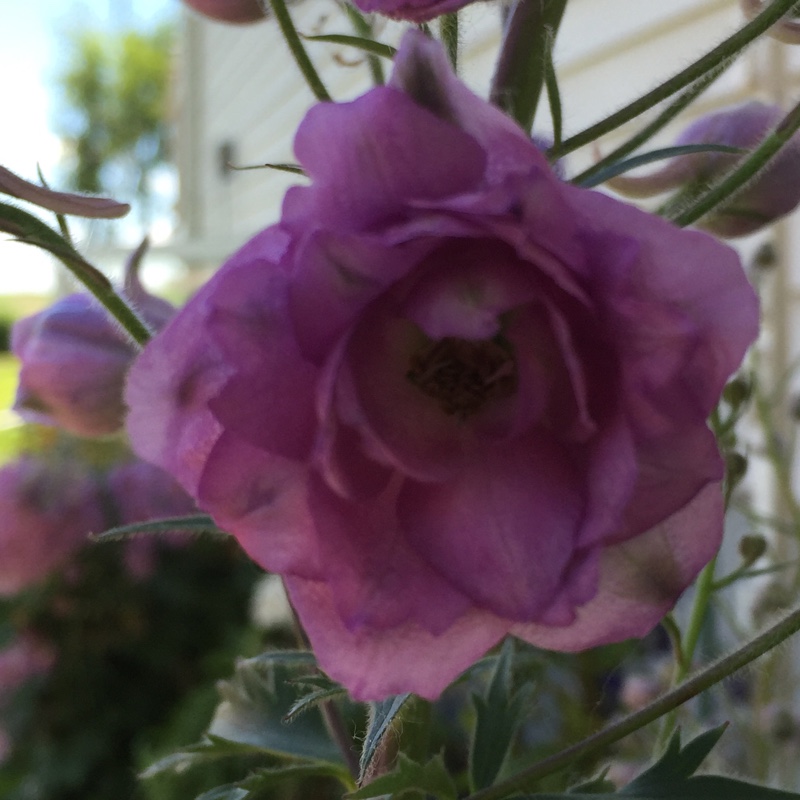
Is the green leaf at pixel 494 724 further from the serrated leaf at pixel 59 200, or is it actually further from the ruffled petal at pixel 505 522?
the serrated leaf at pixel 59 200

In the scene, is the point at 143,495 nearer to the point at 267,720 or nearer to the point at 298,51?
the point at 267,720

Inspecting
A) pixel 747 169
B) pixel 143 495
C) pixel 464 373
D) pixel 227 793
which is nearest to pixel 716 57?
pixel 747 169

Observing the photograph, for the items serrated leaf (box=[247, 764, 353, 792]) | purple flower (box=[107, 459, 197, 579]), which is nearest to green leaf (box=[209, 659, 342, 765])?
serrated leaf (box=[247, 764, 353, 792])

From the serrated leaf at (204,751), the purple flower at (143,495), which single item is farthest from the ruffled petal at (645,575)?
the purple flower at (143,495)

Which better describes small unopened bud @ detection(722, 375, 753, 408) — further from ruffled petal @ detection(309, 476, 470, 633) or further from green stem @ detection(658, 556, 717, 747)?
ruffled petal @ detection(309, 476, 470, 633)

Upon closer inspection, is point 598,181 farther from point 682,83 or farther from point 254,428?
point 254,428

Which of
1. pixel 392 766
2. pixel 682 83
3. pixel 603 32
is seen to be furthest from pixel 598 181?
pixel 603 32
